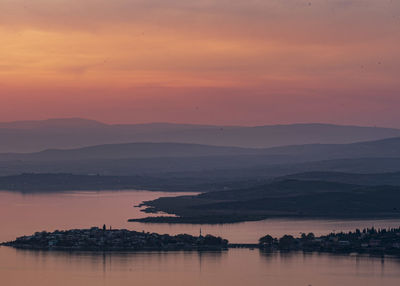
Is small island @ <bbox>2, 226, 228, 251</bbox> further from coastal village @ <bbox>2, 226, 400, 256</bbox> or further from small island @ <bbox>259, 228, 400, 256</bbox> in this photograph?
small island @ <bbox>259, 228, 400, 256</bbox>

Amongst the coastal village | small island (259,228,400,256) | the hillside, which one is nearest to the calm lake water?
the coastal village

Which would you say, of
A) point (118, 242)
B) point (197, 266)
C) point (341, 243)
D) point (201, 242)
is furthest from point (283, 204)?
point (197, 266)

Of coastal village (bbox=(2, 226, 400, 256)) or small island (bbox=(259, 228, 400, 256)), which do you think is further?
coastal village (bbox=(2, 226, 400, 256))

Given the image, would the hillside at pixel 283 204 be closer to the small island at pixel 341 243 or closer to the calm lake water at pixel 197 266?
the calm lake water at pixel 197 266

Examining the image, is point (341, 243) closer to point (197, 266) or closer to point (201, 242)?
point (201, 242)

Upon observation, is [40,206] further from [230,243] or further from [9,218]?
[230,243]

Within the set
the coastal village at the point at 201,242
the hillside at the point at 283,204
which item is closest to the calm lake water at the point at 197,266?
the coastal village at the point at 201,242
